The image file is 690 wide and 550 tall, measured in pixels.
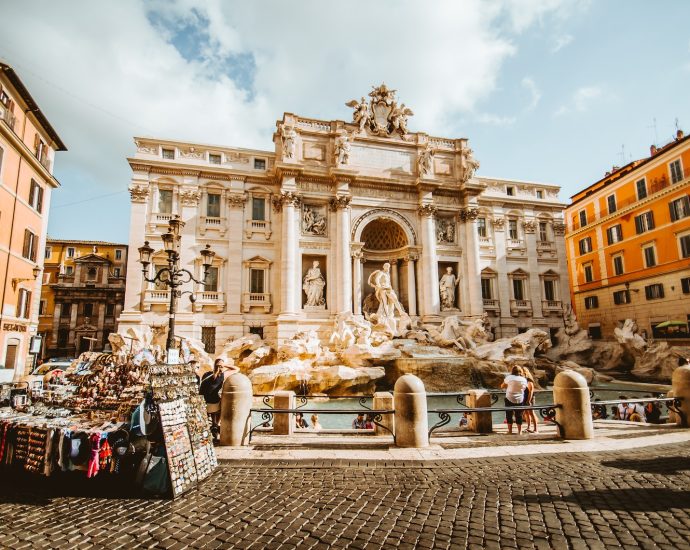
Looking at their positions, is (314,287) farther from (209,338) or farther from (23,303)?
(23,303)

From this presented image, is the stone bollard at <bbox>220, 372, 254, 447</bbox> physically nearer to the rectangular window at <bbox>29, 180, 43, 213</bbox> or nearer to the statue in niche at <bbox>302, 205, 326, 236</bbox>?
the statue in niche at <bbox>302, 205, 326, 236</bbox>

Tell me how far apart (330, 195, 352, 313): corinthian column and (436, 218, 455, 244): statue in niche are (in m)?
7.07

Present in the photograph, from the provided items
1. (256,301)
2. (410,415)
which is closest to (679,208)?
(256,301)

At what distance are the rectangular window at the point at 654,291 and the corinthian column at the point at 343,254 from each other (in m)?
20.8

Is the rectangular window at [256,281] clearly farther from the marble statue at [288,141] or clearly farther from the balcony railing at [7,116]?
the balcony railing at [7,116]

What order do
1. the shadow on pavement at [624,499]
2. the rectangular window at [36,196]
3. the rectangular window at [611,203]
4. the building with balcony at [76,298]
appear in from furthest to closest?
the building with balcony at [76,298]
the rectangular window at [611,203]
the rectangular window at [36,196]
the shadow on pavement at [624,499]

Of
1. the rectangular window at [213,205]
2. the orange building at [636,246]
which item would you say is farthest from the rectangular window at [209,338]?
the orange building at [636,246]

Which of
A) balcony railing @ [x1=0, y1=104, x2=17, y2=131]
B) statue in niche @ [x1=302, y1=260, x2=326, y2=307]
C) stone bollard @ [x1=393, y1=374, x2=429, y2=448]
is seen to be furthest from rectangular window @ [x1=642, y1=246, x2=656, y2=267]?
balcony railing @ [x1=0, y1=104, x2=17, y2=131]

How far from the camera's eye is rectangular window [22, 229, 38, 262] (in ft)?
64.8

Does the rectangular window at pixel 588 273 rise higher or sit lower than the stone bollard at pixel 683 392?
higher

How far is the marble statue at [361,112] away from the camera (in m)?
26.3

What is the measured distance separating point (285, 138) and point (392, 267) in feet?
36.3

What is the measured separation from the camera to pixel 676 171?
2477cm

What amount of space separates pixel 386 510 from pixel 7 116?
22.6 metres
